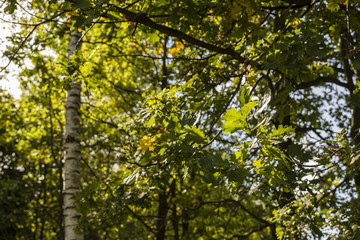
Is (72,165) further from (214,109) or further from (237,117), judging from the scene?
(237,117)

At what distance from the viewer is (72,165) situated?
4949mm

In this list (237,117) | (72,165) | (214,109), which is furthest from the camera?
(72,165)

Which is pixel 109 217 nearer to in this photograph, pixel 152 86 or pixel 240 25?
pixel 240 25

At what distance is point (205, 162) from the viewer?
1.78m

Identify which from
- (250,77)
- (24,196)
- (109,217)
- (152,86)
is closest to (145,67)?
(152,86)

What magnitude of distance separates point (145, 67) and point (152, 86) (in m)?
0.57

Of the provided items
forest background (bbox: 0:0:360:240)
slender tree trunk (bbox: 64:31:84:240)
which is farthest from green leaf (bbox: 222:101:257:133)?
slender tree trunk (bbox: 64:31:84:240)

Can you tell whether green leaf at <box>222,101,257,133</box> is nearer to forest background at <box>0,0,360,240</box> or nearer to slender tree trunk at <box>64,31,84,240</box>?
forest background at <box>0,0,360,240</box>

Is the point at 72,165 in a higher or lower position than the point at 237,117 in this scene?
higher

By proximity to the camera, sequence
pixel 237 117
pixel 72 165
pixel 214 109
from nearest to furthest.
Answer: pixel 237 117 < pixel 214 109 < pixel 72 165

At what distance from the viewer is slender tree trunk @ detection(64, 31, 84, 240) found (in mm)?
4629

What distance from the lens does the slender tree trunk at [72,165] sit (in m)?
4.63

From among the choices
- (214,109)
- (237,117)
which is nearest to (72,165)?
(214,109)

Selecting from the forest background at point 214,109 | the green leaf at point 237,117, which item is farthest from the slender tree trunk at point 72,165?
the green leaf at point 237,117
